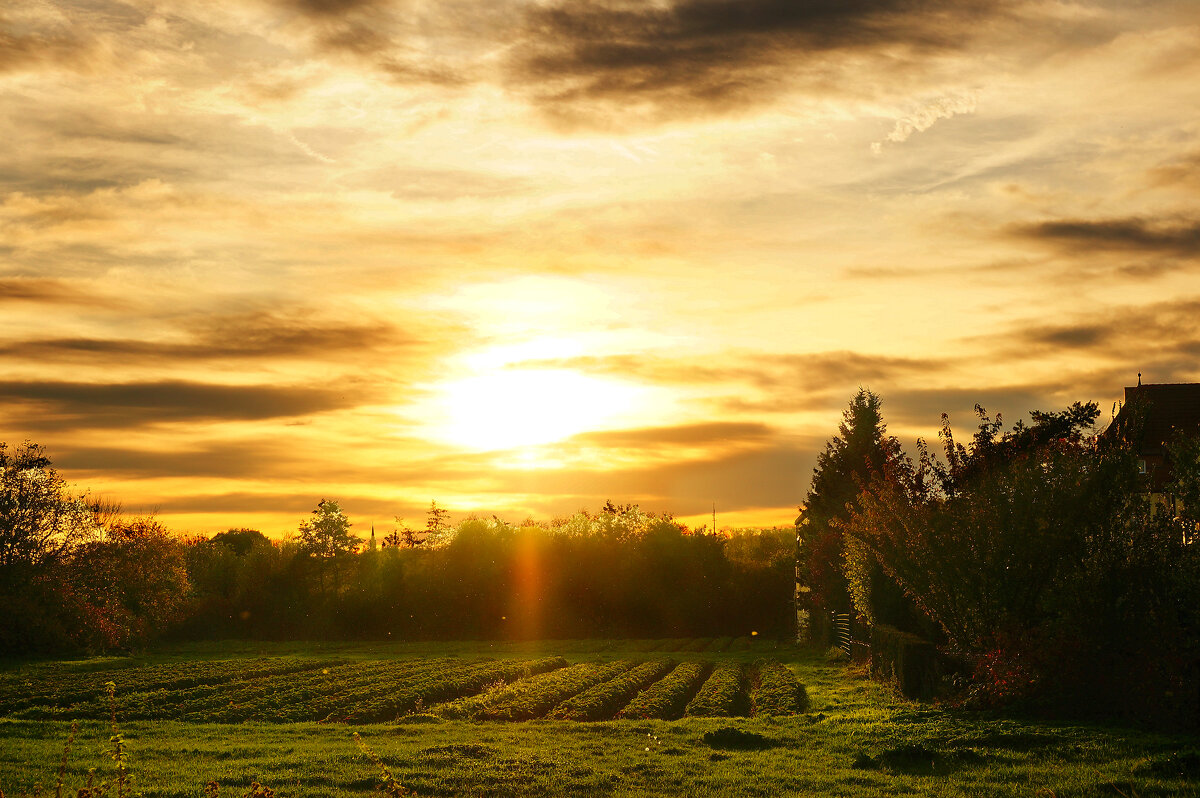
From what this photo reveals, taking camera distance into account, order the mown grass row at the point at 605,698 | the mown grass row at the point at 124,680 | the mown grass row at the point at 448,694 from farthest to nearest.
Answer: the mown grass row at the point at 124,680 → the mown grass row at the point at 448,694 → the mown grass row at the point at 605,698

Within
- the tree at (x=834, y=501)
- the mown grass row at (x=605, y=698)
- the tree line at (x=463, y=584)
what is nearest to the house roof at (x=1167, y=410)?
the tree at (x=834, y=501)

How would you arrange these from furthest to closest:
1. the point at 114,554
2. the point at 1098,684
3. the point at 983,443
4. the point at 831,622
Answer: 1. the point at 114,554
2. the point at 831,622
3. the point at 983,443
4. the point at 1098,684

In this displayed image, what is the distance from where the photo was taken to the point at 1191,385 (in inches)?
1921

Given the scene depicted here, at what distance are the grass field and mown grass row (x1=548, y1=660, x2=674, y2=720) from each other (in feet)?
0.34

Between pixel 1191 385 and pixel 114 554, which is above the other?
pixel 1191 385

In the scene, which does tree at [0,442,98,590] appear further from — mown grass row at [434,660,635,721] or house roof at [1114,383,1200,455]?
house roof at [1114,383,1200,455]

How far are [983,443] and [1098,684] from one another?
24.7ft

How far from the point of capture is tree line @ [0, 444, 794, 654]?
2277 inches

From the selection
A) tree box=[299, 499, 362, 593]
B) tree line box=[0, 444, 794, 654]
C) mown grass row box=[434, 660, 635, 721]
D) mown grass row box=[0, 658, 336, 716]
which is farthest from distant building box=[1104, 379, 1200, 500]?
tree box=[299, 499, 362, 593]

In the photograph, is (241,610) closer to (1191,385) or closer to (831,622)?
(831,622)

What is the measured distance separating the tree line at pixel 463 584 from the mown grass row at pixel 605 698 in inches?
1234

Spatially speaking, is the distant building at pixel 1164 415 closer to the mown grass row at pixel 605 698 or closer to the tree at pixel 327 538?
the mown grass row at pixel 605 698

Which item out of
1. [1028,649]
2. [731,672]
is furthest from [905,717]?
[731,672]

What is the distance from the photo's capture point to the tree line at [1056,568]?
17156mm
